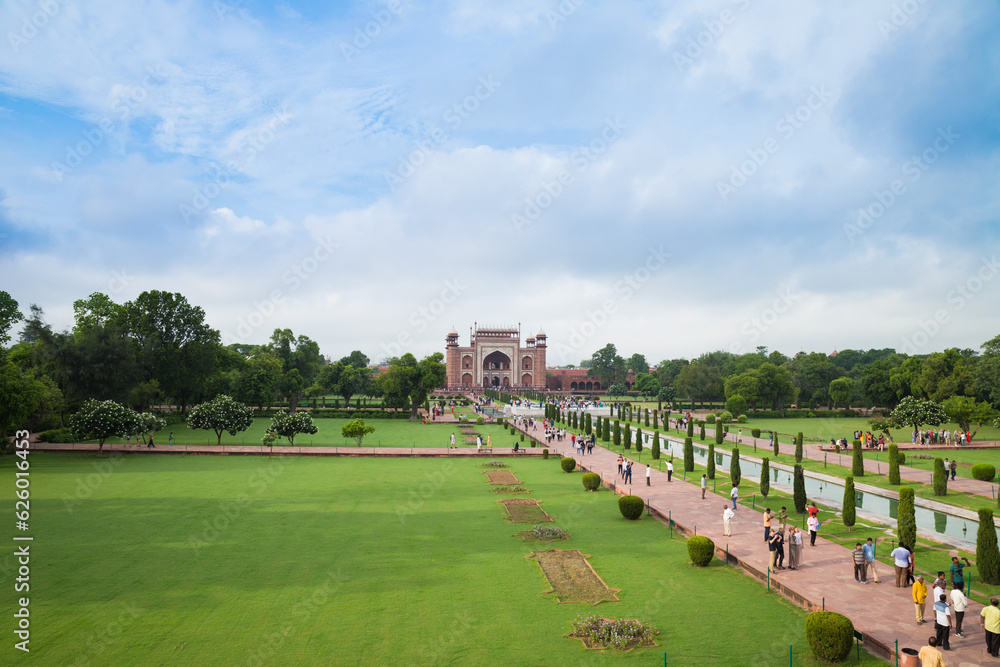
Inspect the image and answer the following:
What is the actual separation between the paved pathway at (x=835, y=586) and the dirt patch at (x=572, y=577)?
9.83 ft

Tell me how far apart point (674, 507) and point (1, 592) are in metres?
14.4

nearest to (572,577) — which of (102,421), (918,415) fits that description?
(102,421)

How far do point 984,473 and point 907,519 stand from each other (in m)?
11.9

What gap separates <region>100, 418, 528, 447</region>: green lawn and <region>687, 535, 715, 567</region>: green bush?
19.6 metres

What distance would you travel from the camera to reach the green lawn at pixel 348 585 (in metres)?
7.62

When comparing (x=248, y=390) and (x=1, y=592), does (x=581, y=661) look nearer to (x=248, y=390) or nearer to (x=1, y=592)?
(x=1, y=592)

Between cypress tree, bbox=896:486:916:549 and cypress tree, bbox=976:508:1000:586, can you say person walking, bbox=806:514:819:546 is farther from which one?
cypress tree, bbox=976:508:1000:586

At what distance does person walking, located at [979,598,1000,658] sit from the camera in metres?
7.26

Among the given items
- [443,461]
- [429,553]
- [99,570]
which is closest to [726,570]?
[429,553]

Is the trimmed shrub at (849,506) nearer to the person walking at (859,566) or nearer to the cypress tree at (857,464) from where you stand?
the person walking at (859,566)

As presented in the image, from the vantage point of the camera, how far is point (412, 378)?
41.3 meters

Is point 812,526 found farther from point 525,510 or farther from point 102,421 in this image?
point 102,421

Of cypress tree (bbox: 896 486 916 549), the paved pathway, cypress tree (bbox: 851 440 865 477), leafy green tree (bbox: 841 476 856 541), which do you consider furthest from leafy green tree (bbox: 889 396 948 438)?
cypress tree (bbox: 896 486 916 549)

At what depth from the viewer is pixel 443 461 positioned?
2442 centimetres
